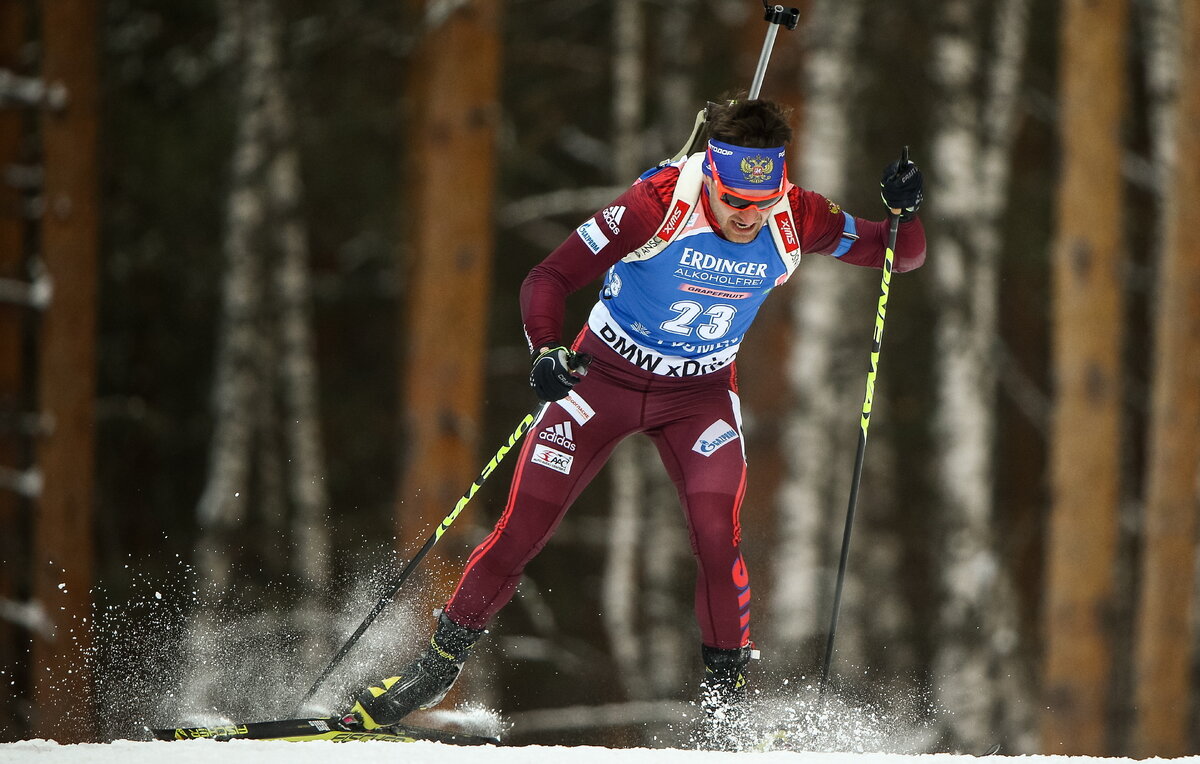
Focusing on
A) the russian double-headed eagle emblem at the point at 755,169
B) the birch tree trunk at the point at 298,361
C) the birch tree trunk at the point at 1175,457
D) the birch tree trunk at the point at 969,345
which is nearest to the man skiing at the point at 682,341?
the russian double-headed eagle emblem at the point at 755,169

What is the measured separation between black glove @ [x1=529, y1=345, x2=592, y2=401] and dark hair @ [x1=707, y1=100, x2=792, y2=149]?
3.07 ft

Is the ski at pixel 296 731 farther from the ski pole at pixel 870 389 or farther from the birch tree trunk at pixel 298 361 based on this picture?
the birch tree trunk at pixel 298 361

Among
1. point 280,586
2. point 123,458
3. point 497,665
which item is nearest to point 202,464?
point 123,458

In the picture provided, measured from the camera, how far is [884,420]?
13.2m

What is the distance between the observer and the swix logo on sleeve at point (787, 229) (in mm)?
4703

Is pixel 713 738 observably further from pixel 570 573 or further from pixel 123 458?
pixel 123 458

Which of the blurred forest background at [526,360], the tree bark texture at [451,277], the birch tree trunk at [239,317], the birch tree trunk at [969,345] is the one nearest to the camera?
the tree bark texture at [451,277]

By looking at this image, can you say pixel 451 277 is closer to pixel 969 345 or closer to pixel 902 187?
pixel 902 187

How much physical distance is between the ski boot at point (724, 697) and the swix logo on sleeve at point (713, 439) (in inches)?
30.7

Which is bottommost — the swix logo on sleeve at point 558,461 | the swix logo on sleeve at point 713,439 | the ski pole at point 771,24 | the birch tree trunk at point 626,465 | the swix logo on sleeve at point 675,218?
the birch tree trunk at point 626,465

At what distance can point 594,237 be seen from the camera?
4.59m

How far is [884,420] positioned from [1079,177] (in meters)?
5.03

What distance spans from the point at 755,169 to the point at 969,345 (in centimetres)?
654

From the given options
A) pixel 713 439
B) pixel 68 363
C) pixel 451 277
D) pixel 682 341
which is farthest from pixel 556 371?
pixel 68 363
